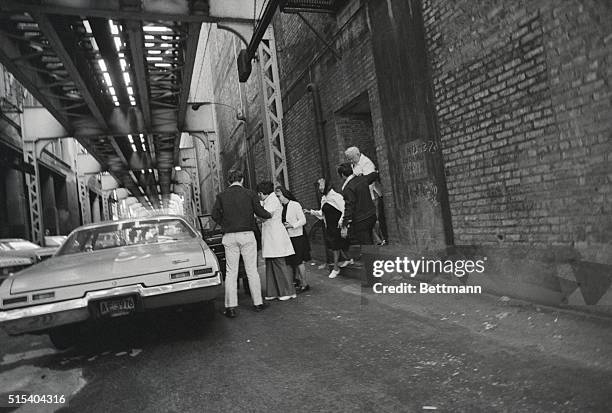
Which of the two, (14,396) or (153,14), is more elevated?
(153,14)

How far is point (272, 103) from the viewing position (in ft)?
32.7

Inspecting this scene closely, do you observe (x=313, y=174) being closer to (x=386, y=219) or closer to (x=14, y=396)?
(x=386, y=219)

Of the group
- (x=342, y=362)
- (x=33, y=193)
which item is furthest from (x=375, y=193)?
(x=33, y=193)

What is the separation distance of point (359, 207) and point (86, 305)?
12.0 feet

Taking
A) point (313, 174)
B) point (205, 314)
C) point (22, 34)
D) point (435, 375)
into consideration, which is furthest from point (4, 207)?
point (435, 375)

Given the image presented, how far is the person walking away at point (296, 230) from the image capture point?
6.14 m

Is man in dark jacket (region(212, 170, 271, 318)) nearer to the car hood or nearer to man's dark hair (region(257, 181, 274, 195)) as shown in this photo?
man's dark hair (region(257, 181, 274, 195))

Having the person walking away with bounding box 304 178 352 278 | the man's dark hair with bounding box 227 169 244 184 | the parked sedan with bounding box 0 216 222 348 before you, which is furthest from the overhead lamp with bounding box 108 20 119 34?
the parked sedan with bounding box 0 216 222 348

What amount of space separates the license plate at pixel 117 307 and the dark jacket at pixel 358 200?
3198 mm

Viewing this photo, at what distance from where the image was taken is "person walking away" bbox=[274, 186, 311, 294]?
6.14m

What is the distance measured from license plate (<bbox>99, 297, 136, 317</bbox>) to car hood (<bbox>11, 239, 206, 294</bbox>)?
0.73ft

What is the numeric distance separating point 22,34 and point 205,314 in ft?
29.9

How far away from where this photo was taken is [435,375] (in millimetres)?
2893

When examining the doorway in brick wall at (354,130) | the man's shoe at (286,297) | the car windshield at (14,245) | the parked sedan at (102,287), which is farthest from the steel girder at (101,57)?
the man's shoe at (286,297)
